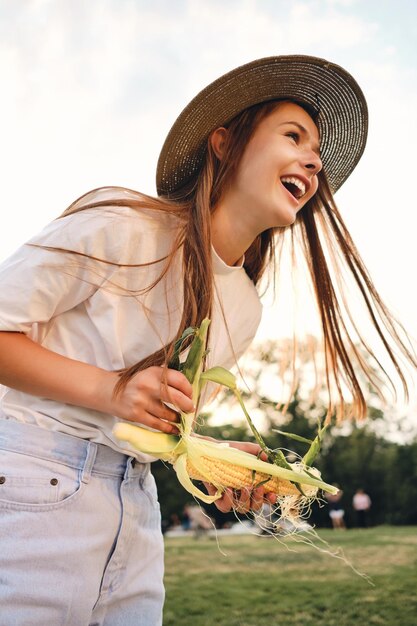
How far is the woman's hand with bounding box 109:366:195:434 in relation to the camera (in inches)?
64.4

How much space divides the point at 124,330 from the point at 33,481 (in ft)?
1.59

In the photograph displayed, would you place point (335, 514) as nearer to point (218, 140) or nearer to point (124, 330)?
point (218, 140)

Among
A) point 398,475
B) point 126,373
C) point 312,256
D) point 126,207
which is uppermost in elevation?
point 398,475

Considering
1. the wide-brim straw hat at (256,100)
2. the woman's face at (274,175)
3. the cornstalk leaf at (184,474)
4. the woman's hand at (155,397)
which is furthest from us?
the wide-brim straw hat at (256,100)

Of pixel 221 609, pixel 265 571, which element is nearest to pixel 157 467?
pixel 265 571

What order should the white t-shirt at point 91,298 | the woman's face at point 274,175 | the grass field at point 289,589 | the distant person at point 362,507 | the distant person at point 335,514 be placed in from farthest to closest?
the distant person at point 362,507 → the distant person at point 335,514 → the grass field at point 289,589 → the woman's face at point 274,175 → the white t-shirt at point 91,298

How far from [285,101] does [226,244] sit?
0.63 metres

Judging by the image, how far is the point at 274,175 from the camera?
2.41m

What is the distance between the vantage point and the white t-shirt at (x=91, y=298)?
196cm

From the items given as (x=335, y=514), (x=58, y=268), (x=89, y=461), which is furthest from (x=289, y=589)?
(x=335, y=514)

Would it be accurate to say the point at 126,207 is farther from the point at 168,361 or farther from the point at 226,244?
the point at 168,361

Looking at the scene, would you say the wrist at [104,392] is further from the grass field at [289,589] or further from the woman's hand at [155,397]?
the grass field at [289,589]

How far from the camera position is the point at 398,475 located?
32.1m

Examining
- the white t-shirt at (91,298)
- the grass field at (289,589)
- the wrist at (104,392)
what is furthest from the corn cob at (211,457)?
the grass field at (289,589)
